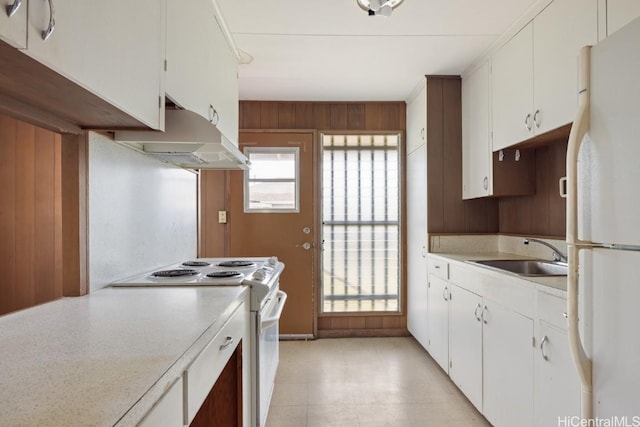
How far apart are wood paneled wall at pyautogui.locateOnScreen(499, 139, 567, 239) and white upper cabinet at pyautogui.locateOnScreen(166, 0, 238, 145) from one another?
2.10 m

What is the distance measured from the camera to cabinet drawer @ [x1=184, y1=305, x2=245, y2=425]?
80cm

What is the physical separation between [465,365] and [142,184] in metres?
2.10

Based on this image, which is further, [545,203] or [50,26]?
[545,203]

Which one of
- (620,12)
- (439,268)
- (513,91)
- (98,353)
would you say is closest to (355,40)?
(513,91)

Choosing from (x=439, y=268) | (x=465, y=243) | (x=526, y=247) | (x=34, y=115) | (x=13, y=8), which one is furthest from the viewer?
(x=465, y=243)

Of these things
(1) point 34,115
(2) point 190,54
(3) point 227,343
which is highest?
(2) point 190,54

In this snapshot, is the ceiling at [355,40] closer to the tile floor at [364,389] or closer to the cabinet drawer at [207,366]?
the cabinet drawer at [207,366]

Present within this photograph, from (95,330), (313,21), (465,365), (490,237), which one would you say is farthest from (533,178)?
(95,330)

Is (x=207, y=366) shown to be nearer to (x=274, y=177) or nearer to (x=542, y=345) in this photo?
(x=542, y=345)

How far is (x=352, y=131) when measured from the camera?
3.57 meters

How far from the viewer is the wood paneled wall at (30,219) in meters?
1.40

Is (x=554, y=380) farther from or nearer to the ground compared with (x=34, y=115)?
nearer to the ground

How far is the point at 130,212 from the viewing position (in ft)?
5.19

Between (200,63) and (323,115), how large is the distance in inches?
76.1
